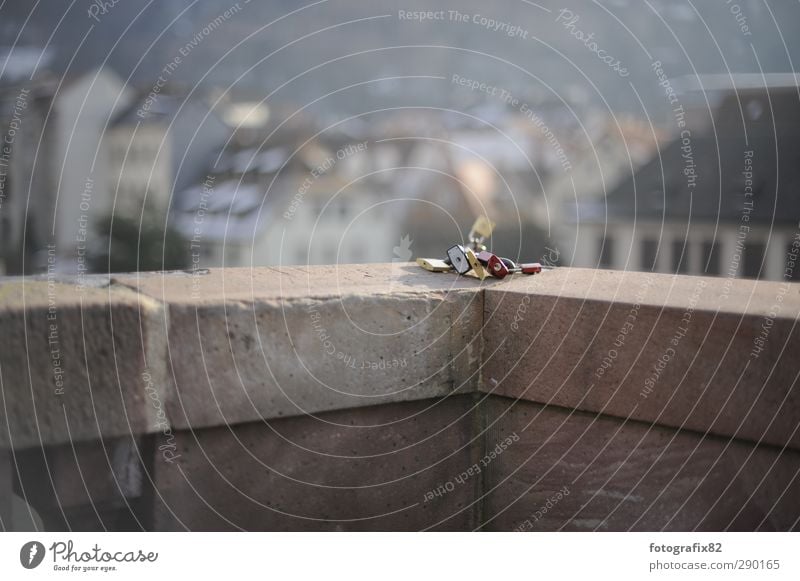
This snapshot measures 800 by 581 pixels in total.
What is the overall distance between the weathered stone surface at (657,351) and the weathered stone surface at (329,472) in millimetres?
174

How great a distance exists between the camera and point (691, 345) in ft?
5.10

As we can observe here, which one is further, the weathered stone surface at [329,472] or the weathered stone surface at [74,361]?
the weathered stone surface at [329,472]

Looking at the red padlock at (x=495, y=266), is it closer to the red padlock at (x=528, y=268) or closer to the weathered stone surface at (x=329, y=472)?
the red padlock at (x=528, y=268)

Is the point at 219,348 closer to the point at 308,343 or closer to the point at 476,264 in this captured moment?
the point at 308,343

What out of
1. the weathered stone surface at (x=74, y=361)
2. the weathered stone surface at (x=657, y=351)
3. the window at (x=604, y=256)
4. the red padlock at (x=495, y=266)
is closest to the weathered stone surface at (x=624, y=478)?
the weathered stone surface at (x=657, y=351)

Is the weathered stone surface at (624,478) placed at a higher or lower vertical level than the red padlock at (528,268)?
lower

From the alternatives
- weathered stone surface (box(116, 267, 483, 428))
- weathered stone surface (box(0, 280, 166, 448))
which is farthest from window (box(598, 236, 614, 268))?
weathered stone surface (box(0, 280, 166, 448))

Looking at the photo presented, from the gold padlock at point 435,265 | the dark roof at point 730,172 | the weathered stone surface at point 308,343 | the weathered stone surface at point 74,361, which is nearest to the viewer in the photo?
the weathered stone surface at point 74,361

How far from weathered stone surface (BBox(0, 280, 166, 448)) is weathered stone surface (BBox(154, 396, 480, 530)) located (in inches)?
5.8

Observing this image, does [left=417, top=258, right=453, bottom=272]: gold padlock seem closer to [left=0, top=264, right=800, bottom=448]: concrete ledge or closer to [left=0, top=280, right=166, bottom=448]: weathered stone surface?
[left=0, top=264, right=800, bottom=448]: concrete ledge

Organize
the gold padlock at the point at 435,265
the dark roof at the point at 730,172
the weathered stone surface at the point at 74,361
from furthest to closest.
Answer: the dark roof at the point at 730,172
the gold padlock at the point at 435,265
the weathered stone surface at the point at 74,361

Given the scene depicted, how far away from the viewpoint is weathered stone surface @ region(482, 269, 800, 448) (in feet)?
4.90

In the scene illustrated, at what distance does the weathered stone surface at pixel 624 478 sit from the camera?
1566 mm
